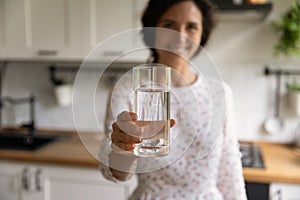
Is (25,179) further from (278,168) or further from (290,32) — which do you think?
(290,32)

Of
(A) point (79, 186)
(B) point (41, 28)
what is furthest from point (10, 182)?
(B) point (41, 28)

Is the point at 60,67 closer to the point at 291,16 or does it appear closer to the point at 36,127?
the point at 36,127

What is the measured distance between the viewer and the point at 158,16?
1.80 ft

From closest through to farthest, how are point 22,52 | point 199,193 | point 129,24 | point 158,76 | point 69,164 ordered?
point 158,76 → point 199,193 → point 69,164 → point 129,24 → point 22,52

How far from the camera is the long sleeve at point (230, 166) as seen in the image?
605 mm

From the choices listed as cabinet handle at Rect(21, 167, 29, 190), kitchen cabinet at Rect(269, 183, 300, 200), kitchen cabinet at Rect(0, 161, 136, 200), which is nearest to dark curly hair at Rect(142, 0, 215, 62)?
kitchen cabinet at Rect(269, 183, 300, 200)

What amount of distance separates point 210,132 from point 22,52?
1.46 m

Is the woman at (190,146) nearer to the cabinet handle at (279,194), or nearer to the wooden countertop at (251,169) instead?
the wooden countertop at (251,169)

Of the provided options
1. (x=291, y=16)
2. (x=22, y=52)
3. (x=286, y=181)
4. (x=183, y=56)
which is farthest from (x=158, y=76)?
(x=22, y=52)

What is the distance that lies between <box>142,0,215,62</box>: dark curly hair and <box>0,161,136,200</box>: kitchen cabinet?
2.88ft

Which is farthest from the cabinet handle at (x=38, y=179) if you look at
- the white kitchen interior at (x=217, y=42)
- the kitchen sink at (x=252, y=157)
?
the kitchen sink at (x=252, y=157)

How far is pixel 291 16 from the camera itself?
1529mm

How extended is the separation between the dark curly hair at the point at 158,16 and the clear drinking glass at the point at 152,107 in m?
0.05

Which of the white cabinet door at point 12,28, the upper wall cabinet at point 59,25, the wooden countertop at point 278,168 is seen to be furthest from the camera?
the white cabinet door at point 12,28
